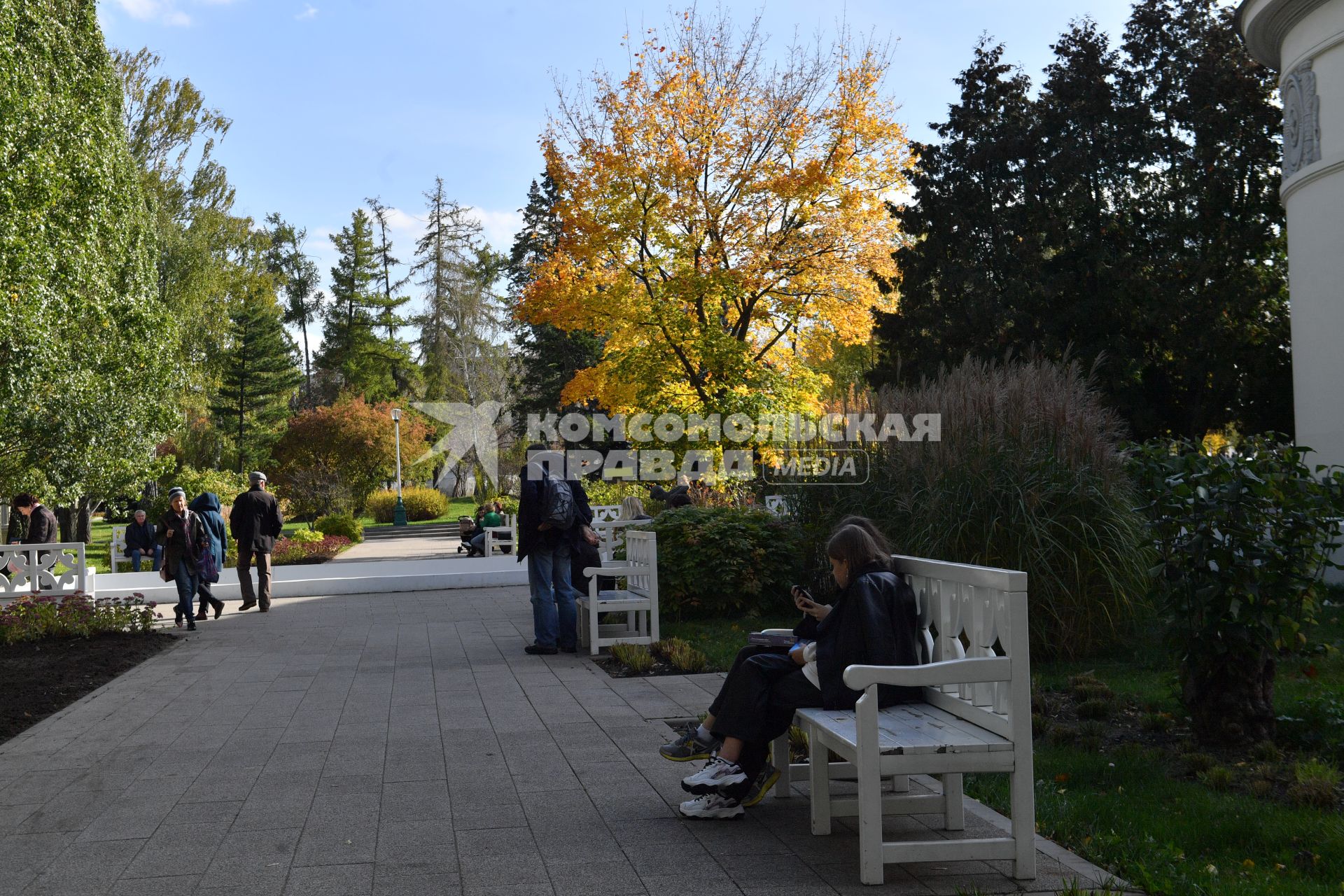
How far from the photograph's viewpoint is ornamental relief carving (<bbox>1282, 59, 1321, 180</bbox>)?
1330 centimetres

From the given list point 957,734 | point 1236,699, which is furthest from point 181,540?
point 1236,699

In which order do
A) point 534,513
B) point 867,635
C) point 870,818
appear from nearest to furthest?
point 870,818 → point 867,635 → point 534,513

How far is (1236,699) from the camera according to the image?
5.33 m

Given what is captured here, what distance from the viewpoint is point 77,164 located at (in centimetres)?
1834

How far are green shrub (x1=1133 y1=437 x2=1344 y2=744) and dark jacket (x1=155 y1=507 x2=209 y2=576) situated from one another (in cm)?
1025

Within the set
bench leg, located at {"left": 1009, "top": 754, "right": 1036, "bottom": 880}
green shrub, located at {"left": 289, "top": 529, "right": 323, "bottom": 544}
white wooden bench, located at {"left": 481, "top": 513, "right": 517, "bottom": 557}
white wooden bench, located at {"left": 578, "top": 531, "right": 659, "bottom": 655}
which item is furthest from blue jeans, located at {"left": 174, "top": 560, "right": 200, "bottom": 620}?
green shrub, located at {"left": 289, "top": 529, "right": 323, "bottom": 544}

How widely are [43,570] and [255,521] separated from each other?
236cm

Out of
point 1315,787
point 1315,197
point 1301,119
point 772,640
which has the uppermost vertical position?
point 1301,119

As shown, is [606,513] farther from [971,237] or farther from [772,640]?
[971,237]

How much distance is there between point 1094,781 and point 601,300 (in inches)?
549

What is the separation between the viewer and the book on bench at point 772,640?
4758 mm

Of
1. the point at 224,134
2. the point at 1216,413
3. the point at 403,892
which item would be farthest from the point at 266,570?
the point at 224,134

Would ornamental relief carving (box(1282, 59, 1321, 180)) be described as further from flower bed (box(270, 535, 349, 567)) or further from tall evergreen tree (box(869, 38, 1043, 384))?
flower bed (box(270, 535, 349, 567))

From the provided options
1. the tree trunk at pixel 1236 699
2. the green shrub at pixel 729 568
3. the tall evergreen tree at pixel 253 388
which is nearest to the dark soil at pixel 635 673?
the green shrub at pixel 729 568
